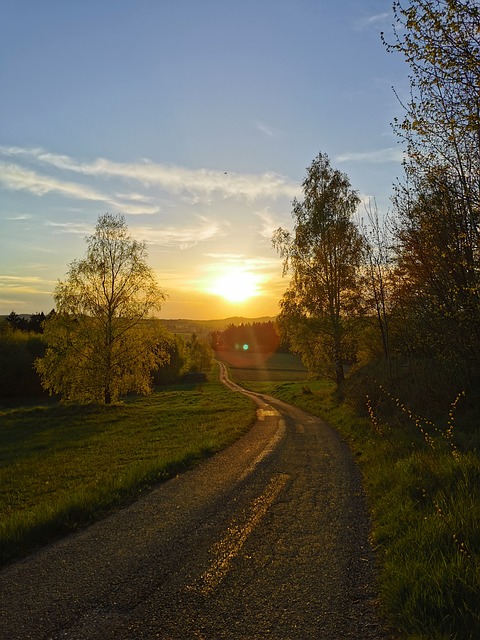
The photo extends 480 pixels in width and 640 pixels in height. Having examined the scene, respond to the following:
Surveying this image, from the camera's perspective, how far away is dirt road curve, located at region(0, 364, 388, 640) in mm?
4512

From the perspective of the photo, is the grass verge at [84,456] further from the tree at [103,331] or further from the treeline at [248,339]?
the treeline at [248,339]

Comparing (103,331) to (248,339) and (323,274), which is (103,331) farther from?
(248,339)

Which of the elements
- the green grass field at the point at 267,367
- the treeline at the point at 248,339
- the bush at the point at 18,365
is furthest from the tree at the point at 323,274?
the treeline at the point at 248,339

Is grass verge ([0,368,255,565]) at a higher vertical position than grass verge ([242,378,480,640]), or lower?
lower

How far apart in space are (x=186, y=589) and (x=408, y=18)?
10498 millimetres

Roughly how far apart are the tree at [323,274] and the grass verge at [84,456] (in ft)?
25.4

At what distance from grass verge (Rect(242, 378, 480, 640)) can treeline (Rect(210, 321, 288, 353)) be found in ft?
454

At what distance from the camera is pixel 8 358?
2318 inches

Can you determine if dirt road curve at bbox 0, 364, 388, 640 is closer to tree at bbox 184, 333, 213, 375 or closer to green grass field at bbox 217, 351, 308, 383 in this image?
green grass field at bbox 217, 351, 308, 383

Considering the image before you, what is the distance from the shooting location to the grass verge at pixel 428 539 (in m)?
4.38

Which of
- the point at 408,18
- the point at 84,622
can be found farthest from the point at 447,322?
the point at 84,622

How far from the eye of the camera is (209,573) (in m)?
5.66

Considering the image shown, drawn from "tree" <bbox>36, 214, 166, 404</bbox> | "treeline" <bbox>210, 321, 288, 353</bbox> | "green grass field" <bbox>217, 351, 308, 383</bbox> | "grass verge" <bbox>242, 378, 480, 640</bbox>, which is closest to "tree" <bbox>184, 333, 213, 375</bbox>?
"green grass field" <bbox>217, 351, 308, 383</bbox>

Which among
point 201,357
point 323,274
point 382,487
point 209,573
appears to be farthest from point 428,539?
point 201,357
